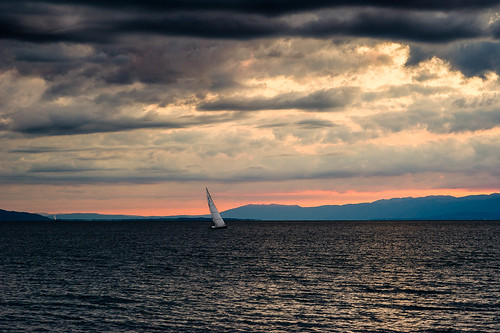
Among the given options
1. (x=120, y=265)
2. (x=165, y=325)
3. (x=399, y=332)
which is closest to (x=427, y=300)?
(x=399, y=332)

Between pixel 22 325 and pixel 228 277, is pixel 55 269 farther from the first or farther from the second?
pixel 22 325

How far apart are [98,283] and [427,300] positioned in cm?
4042

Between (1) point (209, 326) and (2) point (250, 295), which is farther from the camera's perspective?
(2) point (250, 295)

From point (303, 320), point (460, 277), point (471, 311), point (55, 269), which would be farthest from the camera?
point (55, 269)

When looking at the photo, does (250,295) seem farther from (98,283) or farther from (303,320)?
(98,283)

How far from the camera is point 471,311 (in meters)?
51.6

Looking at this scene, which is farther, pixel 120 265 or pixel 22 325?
pixel 120 265

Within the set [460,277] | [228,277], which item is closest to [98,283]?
[228,277]

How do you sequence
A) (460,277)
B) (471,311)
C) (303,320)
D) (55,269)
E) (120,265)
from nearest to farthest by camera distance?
(303,320) < (471,311) < (460,277) < (55,269) < (120,265)

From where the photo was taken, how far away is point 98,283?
230 feet

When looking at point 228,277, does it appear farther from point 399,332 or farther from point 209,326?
point 399,332

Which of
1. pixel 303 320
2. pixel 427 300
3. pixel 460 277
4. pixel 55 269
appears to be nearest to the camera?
pixel 303 320

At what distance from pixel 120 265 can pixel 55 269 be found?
11643mm

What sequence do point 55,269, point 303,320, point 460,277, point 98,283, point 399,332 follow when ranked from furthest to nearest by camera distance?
point 55,269 < point 460,277 < point 98,283 < point 303,320 < point 399,332
